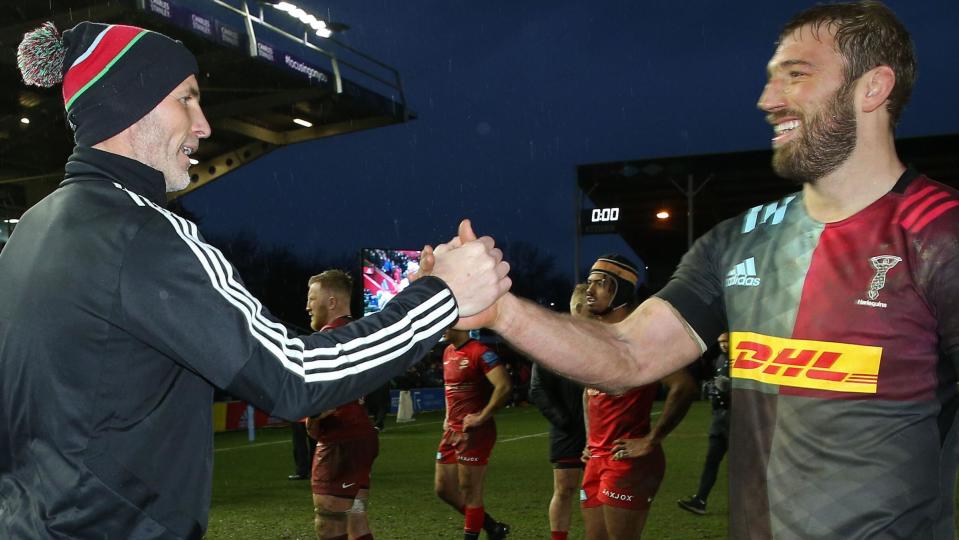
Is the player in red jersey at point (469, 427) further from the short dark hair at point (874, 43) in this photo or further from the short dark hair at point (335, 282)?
the short dark hair at point (874, 43)

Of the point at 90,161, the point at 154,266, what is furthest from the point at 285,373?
the point at 90,161

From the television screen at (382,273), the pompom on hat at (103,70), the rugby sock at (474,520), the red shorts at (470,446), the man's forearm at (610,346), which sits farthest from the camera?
the television screen at (382,273)

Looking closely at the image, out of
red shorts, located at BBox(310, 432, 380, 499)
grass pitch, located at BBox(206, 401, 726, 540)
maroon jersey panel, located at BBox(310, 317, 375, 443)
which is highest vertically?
maroon jersey panel, located at BBox(310, 317, 375, 443)

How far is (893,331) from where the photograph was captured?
241cm

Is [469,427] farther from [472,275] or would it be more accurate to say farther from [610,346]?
[472,275]

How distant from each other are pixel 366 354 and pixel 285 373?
25cm

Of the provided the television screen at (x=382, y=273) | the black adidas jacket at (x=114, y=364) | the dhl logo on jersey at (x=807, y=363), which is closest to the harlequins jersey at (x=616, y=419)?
the dhl logo on jersey at (x=807, y=363)

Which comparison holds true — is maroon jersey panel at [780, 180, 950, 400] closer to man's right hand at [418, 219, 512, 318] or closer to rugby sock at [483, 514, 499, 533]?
man's right hand at [418, 219, 512, 318]

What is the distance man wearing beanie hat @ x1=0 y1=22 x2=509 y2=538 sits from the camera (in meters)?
2.18

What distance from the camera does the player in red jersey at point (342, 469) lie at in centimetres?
743

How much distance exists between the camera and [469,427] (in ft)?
29.6

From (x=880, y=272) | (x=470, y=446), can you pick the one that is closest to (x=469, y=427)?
(x=470, y=446)

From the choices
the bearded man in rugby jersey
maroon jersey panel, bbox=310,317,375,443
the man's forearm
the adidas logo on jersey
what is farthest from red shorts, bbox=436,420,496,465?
the adidas logo on jersey

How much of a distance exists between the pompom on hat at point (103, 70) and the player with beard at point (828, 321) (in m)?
1.21
